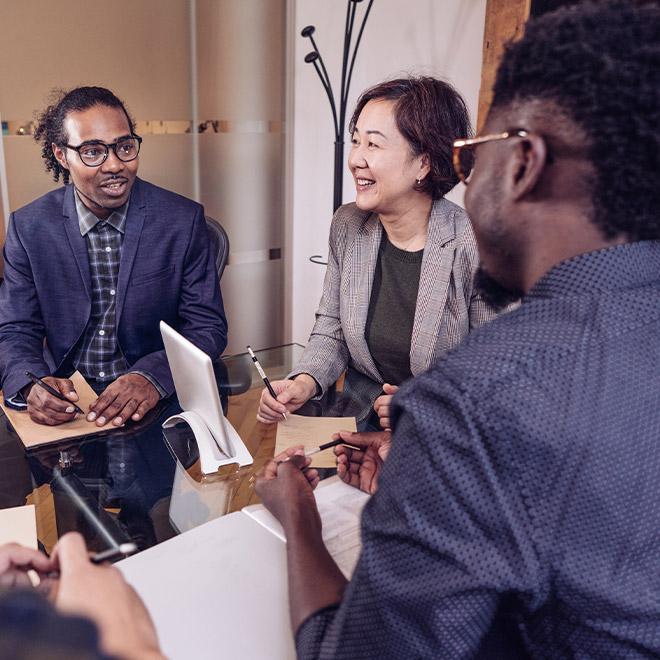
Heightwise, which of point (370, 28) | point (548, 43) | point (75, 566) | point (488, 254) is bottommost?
point (75, 566)

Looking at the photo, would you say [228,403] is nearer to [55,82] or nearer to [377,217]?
[377,217]

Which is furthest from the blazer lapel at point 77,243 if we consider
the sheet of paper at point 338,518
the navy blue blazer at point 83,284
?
the sheet of paper at point 338,518

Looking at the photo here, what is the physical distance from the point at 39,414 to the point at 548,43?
1280 millimetres

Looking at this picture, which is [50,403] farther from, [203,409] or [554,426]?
[554,426]

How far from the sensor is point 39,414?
150 centimetres

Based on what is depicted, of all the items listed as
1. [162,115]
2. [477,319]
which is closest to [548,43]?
[477,319]

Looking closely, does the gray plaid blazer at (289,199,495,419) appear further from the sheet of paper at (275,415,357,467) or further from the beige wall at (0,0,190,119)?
the beige wall at (0,0,190,119)

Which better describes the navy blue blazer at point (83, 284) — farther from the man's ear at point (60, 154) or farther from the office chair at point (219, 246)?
the office chair at point (219, 246)

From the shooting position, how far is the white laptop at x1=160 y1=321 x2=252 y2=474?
129 cm

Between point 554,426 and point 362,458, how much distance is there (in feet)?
2.32

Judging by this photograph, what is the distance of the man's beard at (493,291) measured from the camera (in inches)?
34.7

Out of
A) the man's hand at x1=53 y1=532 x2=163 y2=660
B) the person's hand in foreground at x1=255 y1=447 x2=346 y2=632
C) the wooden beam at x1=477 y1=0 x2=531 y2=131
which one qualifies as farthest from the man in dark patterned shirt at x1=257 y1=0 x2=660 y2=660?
the wooden beam at x1=477 y1=0 x2=531 y2=131

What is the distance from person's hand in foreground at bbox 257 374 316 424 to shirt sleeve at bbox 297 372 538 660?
2.81ft

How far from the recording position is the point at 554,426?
0.64 metres
